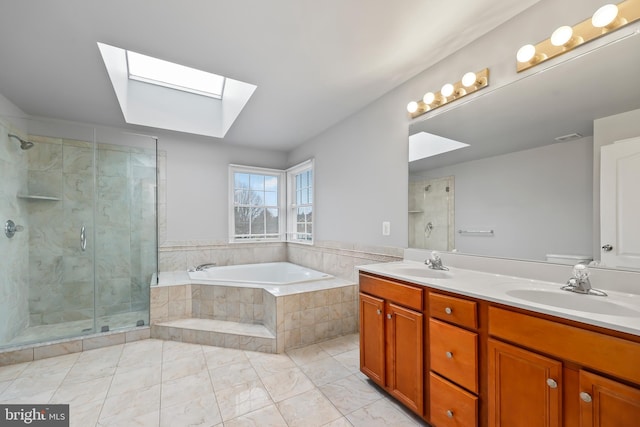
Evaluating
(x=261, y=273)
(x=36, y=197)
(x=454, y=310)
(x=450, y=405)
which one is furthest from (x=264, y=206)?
(x=450, y=405)

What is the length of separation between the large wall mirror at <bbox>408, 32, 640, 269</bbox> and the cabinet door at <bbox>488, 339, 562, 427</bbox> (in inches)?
24.9

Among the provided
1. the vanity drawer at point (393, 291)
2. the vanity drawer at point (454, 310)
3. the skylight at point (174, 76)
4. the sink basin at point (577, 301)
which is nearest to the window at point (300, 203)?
the skylight at point (174, 76)

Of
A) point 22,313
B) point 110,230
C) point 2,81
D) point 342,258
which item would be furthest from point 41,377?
point 342,258

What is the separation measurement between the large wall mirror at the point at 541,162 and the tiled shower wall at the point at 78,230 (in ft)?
11.0

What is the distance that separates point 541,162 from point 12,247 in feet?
14.4

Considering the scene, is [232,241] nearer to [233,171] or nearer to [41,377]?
[233,171]

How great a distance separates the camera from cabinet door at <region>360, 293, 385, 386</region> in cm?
175

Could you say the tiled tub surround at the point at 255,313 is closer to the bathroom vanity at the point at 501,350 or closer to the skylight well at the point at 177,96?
the bathroom vanity at the point at 501,350

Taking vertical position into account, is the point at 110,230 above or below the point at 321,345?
above

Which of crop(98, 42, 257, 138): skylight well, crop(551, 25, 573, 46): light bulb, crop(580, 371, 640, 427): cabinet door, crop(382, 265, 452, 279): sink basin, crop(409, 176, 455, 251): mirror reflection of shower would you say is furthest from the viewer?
crop(98, 42, 257, 138): skylight well

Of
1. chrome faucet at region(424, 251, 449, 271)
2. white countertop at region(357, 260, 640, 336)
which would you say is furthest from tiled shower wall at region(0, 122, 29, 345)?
chrome faucet at region(424, 251, 449, 271)

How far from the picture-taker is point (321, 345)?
2.51 meters

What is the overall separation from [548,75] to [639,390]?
1454 mm

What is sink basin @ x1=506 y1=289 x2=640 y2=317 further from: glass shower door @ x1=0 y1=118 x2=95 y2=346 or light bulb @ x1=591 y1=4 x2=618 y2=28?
glass shower door @ x1=0 y1=118 x2=95 y2=346
